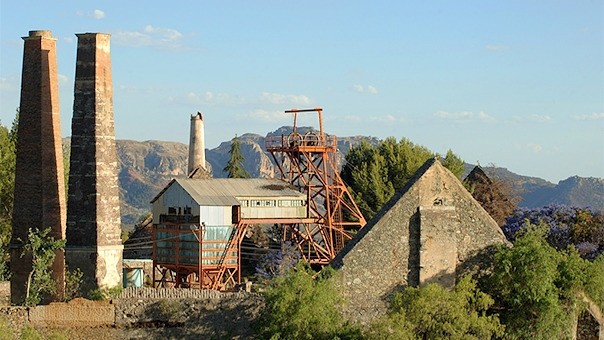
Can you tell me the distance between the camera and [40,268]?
125 ft

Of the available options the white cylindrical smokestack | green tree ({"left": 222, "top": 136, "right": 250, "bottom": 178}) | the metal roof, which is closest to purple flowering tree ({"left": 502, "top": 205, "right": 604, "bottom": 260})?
the metal roof

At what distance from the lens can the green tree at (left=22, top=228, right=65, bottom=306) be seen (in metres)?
37.7

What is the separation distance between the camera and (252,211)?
181 ft

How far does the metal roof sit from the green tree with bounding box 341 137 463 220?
33.1 feet

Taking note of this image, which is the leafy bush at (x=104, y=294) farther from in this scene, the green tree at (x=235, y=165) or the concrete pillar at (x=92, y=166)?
the green tree at (x=235, y=165)

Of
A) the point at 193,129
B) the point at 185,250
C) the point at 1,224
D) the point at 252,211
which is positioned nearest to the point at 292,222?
the point at 252,211

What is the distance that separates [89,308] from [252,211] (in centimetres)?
2138

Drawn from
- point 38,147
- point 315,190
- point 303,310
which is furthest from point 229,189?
point 303,310

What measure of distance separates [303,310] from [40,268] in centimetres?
1026

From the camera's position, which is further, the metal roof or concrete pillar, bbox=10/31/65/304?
the metal roof

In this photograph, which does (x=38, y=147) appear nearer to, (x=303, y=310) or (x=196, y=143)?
(x=303, y=310)

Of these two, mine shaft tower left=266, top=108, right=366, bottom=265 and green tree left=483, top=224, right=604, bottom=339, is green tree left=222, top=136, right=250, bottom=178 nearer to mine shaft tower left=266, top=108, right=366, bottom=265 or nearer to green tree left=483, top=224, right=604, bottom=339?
mine shaft tower left=266, top=108, right=366, bottom=265

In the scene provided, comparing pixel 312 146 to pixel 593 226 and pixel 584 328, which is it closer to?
pixel 593 226

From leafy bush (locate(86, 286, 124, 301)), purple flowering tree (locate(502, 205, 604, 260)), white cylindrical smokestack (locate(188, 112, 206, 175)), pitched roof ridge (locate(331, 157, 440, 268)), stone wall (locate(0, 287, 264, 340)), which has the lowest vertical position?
stone wall (locate(0, 287, 264, 340))
